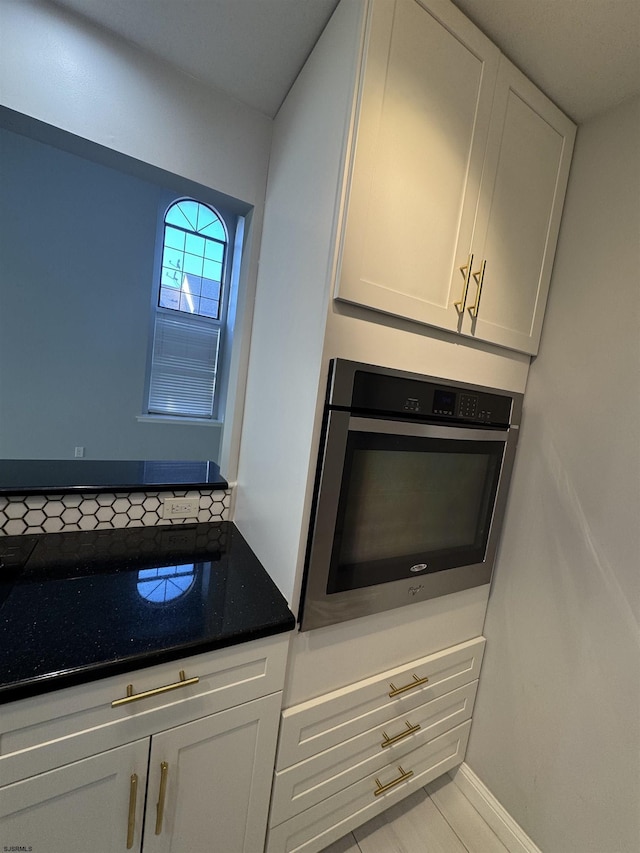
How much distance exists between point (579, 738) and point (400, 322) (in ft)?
4.43

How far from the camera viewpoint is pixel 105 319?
379 cm

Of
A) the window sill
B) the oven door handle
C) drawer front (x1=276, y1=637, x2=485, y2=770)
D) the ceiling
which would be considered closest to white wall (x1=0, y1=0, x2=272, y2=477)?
the ceiling

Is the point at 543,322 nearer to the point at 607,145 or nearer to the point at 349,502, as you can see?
the point at 607,145

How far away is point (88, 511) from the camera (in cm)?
120

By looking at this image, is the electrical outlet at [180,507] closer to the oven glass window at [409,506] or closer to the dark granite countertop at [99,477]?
the dark granite countertop at [99,477]

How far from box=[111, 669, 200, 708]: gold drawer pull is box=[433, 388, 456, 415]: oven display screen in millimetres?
884

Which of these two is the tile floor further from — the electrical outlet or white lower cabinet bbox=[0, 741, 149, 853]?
the electrical outlet

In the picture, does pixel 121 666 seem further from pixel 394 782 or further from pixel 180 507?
pixel 394 782

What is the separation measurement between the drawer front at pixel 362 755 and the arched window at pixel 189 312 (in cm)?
385

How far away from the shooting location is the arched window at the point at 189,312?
413cm

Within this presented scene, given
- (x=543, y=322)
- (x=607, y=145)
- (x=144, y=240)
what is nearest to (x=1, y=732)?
(x=543, y=322)

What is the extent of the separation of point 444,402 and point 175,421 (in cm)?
378

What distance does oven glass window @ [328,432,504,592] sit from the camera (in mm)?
950

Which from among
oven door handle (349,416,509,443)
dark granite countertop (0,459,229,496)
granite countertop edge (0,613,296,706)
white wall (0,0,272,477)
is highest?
white wall (0,0,272,477)
